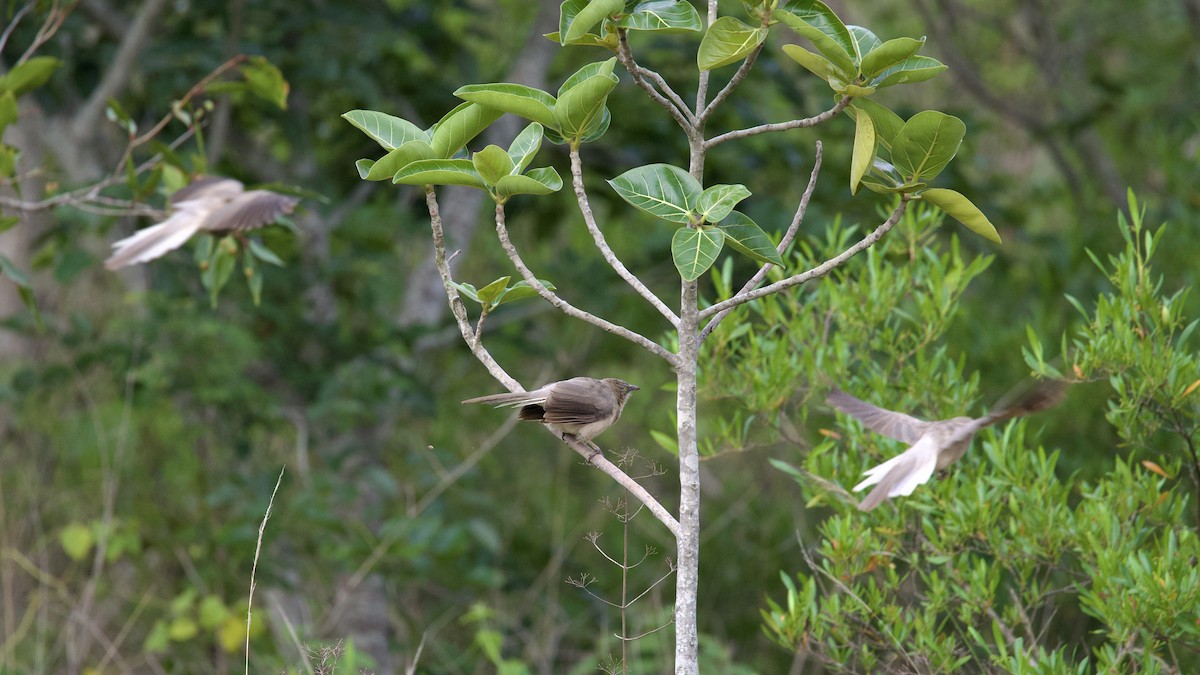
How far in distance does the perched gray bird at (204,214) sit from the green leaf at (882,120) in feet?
5.42

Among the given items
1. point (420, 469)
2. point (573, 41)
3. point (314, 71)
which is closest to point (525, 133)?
point (573, 41)

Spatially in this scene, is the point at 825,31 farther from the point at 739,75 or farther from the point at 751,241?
the point at 751,241

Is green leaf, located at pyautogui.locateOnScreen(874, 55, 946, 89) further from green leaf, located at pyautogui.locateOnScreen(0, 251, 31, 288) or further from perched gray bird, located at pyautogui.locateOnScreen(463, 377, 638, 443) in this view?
green leaf, located at pyautogui.locateOnScreen(0, 251, 31, 288)

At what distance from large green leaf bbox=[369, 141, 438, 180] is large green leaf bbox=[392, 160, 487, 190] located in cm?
7

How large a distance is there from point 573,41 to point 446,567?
12.3ft

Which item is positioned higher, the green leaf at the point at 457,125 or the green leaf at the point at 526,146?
the green leaf at the point at 457,125

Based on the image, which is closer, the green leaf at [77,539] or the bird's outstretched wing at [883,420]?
the bird's outstretched wing at [883,420]

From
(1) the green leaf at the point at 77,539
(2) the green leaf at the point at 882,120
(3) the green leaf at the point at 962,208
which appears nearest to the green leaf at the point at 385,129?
(2) the green leaf at the point at 882,120

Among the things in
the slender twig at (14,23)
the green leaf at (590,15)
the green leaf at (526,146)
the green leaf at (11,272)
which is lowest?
the green leaf at (11,272)

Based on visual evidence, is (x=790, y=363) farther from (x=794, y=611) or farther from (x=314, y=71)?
(x=314, y=71)

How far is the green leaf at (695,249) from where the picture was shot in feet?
5.81

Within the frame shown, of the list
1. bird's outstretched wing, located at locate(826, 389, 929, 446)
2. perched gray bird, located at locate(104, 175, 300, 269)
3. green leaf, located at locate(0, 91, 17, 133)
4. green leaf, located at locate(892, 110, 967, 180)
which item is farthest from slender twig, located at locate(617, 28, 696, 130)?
green leaf, located at locate(0, 91, 17, 133)

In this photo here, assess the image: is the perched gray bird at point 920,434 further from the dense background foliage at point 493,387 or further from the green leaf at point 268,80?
the green leaf at point 268,80

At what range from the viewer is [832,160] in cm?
589
